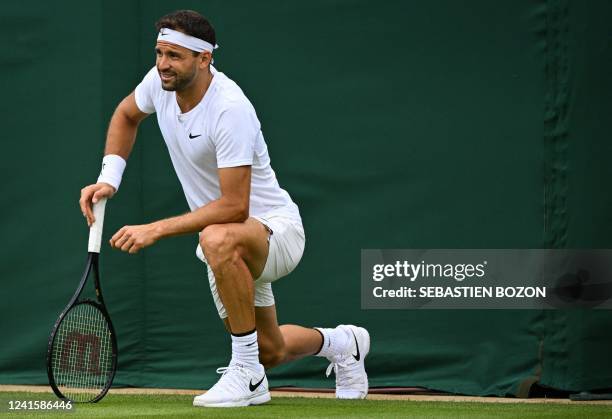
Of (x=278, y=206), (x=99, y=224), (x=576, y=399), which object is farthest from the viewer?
(x=576, y=399)

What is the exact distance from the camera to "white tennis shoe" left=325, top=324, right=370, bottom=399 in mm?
5625

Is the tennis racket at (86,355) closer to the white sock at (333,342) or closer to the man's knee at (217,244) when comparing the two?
the man's knee at (217,244)

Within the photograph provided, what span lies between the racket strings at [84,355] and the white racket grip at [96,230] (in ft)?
1.08

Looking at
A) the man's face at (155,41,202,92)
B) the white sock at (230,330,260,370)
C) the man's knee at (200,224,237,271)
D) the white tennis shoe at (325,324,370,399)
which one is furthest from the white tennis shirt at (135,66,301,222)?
the white tennis shoe at (325,324,370,399)

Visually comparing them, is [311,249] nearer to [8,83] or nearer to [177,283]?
[177,283]

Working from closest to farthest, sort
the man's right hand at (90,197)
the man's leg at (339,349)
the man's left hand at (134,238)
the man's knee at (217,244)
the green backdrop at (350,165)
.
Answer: the man's left hand at (134,238)
the man's knee at (217,244)
the man's right hand at (90,197)
the man's leg at (339,349)
the green backdrop at (350,165)

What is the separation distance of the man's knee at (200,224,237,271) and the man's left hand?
181 mm

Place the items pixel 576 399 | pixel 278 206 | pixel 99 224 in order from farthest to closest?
pixel 576 399 < pixel 278 206 < pixel 99 224

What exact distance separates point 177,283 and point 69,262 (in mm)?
551

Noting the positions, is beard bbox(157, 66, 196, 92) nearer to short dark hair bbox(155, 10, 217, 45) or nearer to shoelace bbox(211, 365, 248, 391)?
short dark hair bbox(155, 10, 217, 45)

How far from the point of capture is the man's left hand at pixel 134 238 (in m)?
4.57

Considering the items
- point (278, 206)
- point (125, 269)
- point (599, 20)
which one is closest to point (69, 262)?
point (125, 269)

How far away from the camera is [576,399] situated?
5727 millimetres

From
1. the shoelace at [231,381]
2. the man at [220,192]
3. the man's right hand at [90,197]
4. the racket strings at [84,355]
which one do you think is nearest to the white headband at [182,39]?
the man at [220,192]
